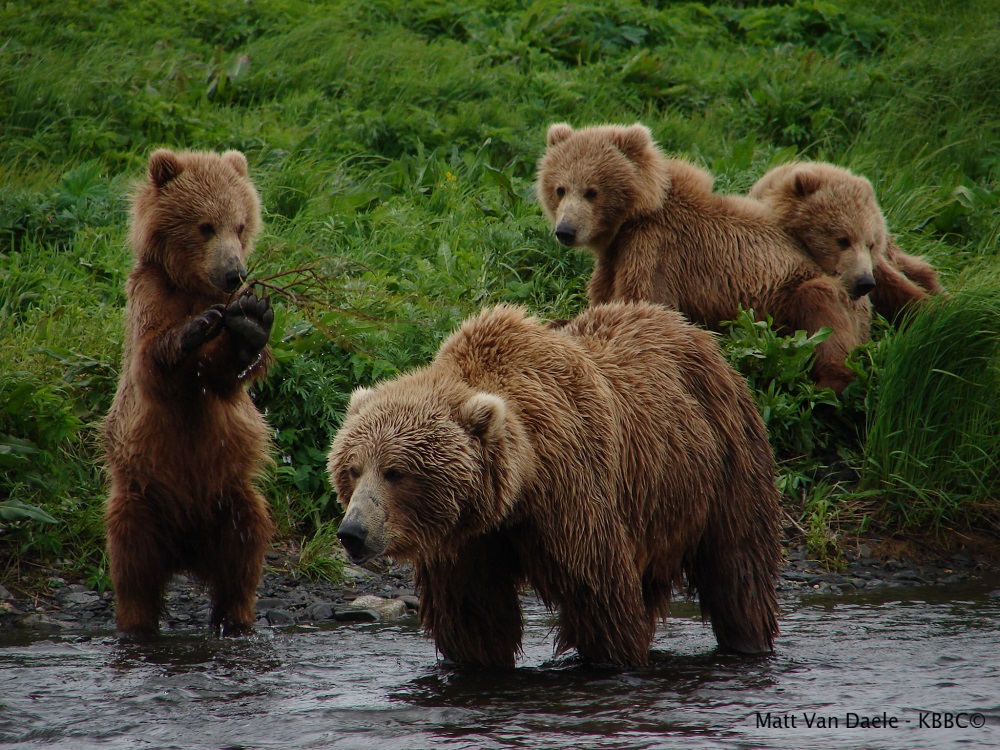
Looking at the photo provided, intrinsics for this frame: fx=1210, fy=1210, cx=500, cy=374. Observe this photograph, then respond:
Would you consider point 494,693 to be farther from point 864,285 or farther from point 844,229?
point 844,229

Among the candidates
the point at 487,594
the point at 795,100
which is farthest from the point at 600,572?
the point at 795,100

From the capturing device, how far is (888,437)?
683 centimetres

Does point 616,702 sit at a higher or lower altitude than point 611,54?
lower

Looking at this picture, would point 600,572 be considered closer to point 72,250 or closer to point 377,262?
point 377,262

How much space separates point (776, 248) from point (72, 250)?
4.49 metres

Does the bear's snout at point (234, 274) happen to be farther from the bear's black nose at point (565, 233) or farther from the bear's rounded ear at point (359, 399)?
the bear's black nose at point (565, 233)

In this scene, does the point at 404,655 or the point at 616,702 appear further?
the point at 404,655

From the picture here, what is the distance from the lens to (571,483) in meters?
4.25

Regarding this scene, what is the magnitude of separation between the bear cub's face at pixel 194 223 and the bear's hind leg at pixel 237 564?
3.18ft

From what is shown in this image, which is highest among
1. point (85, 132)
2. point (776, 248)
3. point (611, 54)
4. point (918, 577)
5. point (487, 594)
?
point (611, 54)

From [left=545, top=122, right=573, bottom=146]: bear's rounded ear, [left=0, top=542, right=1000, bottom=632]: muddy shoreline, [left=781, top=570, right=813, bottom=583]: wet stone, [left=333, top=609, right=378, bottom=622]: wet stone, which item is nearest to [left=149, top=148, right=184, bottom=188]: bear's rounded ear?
[left=0, top=542, right=1000, bottom=632]: muddy shoreline

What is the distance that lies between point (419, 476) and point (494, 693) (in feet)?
2.75

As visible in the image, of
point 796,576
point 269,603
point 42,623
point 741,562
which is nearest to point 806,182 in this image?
point 796,576

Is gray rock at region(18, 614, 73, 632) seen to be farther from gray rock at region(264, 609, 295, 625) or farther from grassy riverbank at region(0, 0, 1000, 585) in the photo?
gray rock at region(264, 609, 295, 625)
